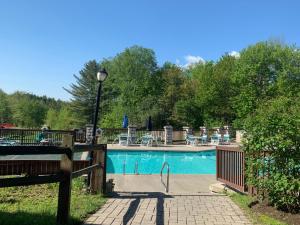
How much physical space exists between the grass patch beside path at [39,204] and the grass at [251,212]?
2.49 meters

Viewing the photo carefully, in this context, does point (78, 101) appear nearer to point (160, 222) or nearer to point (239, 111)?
point (239, 111)

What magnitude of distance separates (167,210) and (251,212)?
1.39 meters

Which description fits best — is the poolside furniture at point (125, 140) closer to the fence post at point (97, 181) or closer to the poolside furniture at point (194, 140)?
the poolside furniture at point (194, 140)

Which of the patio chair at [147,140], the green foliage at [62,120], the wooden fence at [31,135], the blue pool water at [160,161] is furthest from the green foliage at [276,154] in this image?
the green foliage at [62,120]

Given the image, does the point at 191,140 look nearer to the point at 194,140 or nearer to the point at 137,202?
the point at 194,140

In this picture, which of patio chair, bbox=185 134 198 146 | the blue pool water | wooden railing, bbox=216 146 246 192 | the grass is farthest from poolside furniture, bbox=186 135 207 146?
the grass

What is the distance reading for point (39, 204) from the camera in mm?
6715

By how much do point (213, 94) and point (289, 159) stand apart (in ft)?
124

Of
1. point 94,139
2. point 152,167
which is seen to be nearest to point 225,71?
point 152,167

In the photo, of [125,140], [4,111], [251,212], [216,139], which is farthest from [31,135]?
[4,111]

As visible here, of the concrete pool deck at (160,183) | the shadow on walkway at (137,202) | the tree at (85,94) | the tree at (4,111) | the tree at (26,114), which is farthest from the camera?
the tree at (4,111)

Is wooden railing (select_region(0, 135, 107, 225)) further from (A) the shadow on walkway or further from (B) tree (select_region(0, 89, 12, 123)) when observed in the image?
(B) tree (select_region(0, 89, 12, 123))

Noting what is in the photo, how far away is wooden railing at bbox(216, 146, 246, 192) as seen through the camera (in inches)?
305

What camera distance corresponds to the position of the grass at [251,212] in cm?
558
